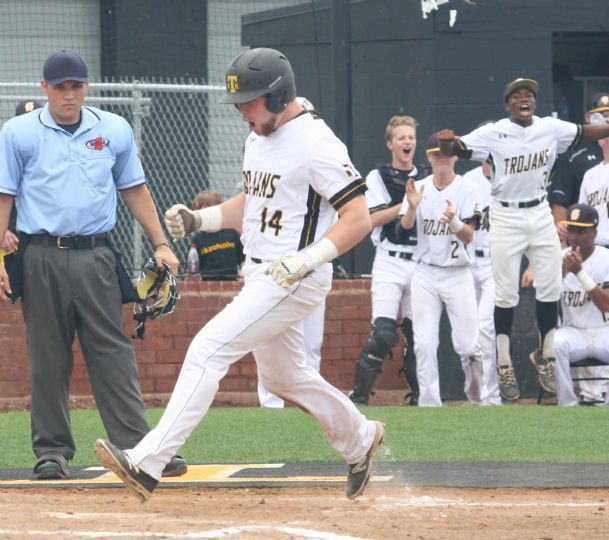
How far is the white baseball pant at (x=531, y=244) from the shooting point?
11.0 metres

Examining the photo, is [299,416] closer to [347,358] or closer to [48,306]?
[347,358]

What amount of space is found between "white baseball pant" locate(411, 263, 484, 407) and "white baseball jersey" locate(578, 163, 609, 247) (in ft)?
3.86

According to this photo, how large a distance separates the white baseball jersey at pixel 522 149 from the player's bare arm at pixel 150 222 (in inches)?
161

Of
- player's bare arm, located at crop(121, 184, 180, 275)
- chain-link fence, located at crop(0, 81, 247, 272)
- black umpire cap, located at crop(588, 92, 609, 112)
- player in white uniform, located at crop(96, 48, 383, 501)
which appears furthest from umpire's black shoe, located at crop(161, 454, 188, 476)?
black umpire cap, located at crop(588, 92, 609, 112)

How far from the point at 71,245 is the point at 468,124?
21.0ft

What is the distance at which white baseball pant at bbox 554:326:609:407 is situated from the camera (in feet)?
36.0

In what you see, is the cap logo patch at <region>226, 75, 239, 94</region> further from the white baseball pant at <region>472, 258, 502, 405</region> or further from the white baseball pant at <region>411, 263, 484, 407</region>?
the white baseball pant at <region>472, 258, 502, 405</region>

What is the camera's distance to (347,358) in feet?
39.9

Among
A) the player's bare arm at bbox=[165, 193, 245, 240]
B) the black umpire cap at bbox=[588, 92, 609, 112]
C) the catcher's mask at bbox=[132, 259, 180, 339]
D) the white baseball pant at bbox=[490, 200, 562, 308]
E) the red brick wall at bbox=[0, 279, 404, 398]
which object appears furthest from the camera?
the red brick wall at bbox=[0, 279, 404, 398]

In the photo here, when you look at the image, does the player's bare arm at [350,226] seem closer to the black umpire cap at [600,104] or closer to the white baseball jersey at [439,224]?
the white baseball jersey at [439,224]

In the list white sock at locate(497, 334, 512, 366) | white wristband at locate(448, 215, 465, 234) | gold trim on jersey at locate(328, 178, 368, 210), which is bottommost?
white sock at locate(497, 334, 512, 366)

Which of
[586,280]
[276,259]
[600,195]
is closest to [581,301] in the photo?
[586,280]

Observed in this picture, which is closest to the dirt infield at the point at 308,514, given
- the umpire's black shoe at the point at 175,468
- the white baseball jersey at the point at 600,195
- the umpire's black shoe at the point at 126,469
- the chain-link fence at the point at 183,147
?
the umpire's black shoe at the point at 126,469

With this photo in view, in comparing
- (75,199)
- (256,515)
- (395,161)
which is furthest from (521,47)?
(256,515)
